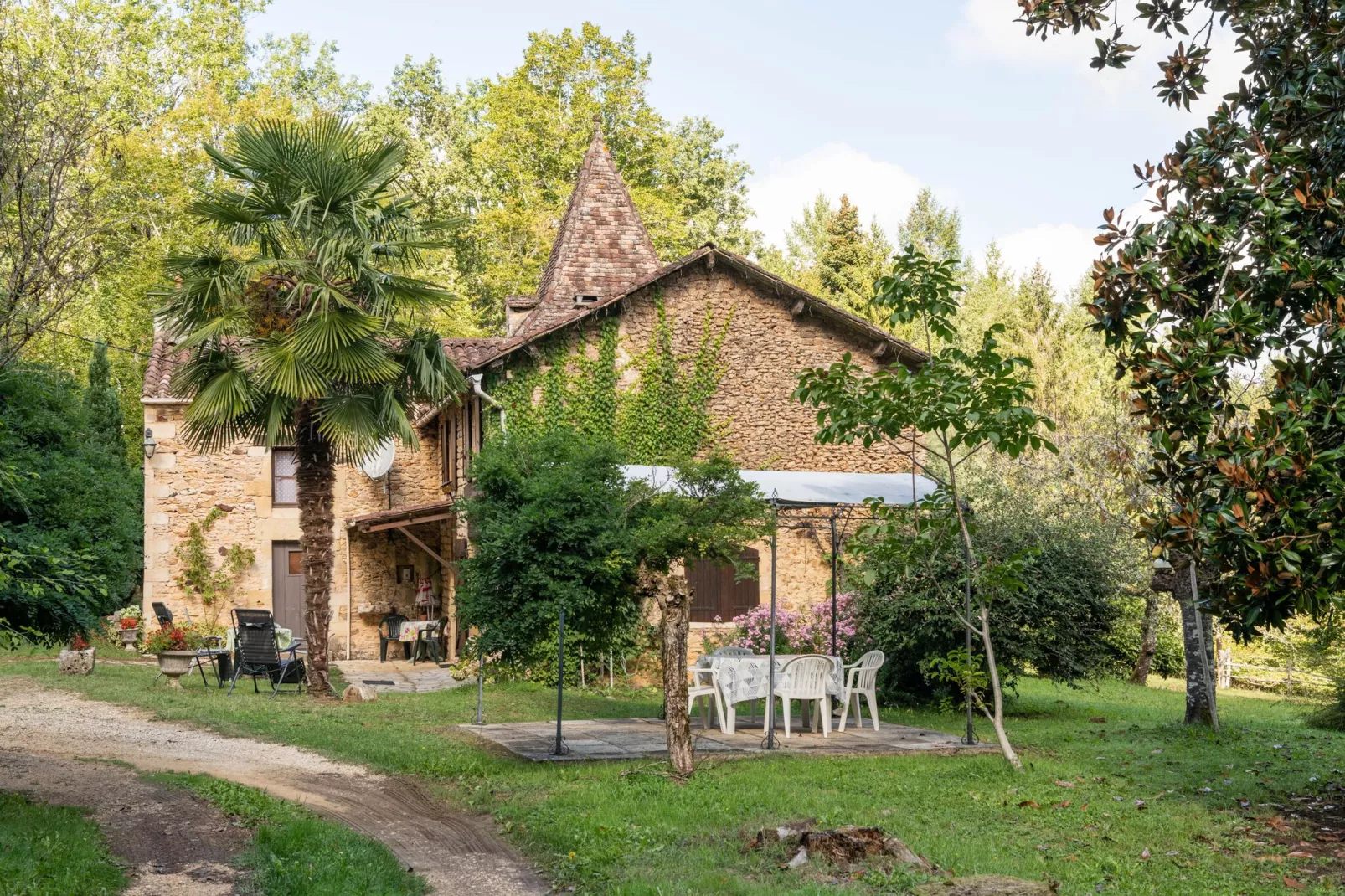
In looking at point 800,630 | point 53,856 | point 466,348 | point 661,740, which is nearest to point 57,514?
point 53,856

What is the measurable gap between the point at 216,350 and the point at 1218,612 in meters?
12.2

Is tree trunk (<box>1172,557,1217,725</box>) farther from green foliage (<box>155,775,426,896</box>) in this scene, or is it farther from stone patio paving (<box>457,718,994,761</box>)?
green foliage (<box>155,775,426,896</box>)

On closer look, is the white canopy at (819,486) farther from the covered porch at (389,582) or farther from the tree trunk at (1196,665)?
the covered porch at (389,582)

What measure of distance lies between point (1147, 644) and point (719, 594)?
7765 millimetres

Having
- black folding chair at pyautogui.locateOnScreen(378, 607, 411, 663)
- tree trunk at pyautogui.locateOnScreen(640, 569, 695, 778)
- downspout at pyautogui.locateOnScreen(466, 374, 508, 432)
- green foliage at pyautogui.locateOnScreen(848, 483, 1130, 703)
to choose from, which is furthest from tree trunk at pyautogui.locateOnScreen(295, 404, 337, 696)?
tree trunk at pyautogui.locateOnScreen(640, 569, 695, 778)

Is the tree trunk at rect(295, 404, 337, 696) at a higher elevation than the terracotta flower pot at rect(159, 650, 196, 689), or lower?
higher

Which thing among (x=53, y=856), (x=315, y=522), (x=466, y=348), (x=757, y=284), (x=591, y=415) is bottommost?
(x=53, y=856)

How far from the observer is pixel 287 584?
2405 cm

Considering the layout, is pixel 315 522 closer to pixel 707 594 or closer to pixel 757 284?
pixel 707 594

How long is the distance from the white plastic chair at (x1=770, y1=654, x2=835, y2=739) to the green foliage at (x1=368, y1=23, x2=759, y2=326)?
2062 centimetres

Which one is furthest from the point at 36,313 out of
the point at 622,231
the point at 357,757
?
the point at 622,231

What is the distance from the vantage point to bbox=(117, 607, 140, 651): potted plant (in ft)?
78.3

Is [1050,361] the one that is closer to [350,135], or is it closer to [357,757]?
[350,135]

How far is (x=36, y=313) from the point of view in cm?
753
